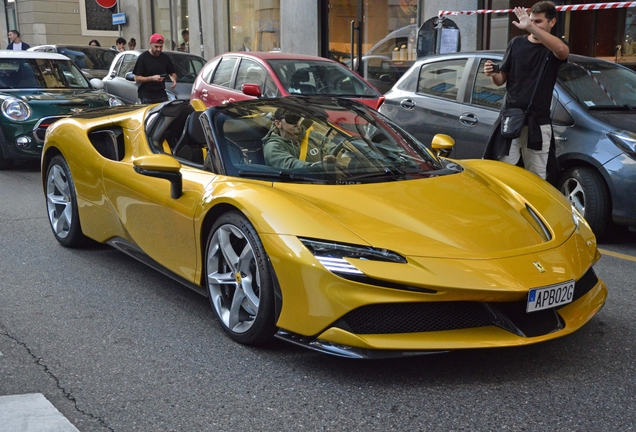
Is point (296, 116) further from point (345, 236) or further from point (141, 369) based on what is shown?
point (141, 369)

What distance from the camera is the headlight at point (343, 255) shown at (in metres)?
3.28

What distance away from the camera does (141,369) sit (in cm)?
358

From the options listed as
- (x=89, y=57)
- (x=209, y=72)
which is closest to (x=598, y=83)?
(x=209, y=72)

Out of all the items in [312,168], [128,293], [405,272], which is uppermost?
[312,168]

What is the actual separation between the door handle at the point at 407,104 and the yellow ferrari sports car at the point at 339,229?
2997 mm

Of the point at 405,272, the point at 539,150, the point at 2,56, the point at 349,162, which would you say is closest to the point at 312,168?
the point at 349,162

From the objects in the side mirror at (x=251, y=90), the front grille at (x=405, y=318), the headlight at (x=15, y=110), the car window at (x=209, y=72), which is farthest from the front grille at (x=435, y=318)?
the car window at (x=209, y=72)

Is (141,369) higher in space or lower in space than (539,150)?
lower

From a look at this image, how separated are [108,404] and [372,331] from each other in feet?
3.63

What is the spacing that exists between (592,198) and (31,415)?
4644 mm

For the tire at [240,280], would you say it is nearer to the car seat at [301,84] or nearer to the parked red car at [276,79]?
the parked red car at [276,79]

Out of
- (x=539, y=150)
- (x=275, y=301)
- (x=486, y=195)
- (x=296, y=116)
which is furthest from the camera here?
(x=539, y=150)

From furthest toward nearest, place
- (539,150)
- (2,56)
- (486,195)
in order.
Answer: (2,56) → (539,150) → (486,195)

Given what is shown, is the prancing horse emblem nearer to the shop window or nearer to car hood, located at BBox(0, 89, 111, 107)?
car hood, located at BBox(0, 89, 111, 107)
